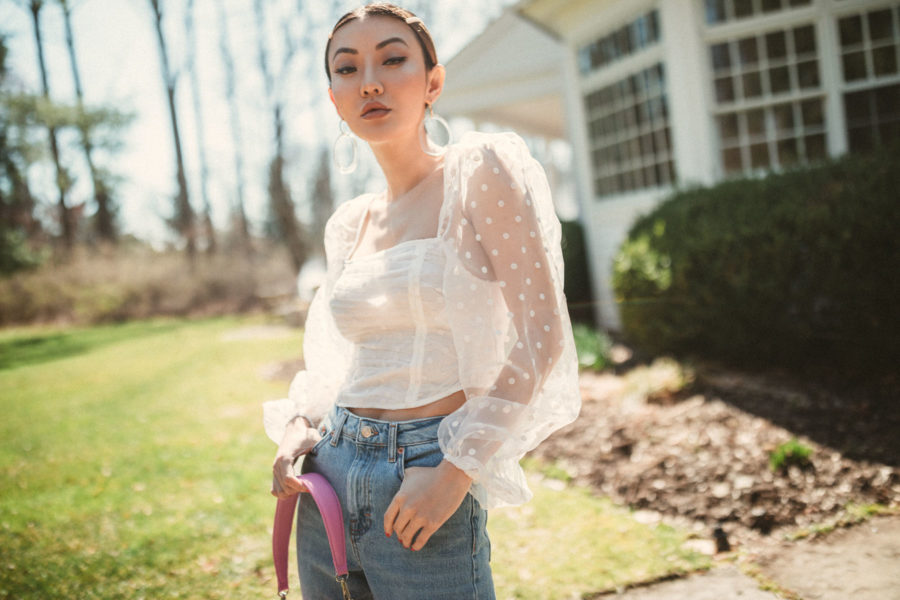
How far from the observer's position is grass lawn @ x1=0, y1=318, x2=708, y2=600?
118 inches

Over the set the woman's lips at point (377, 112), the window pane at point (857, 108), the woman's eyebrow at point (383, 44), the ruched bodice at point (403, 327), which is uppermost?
the window pane at point (857, 108)

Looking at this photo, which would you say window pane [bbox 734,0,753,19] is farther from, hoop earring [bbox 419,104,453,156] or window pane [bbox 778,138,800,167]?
hoop earring [bbox 419,104,453,156]

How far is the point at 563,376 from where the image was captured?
139 cm

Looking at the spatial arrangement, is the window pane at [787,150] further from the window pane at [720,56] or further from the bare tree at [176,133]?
the bare tree at [176,133]

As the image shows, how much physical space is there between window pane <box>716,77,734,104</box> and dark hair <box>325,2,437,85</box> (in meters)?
6.38

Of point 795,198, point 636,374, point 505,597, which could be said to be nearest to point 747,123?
point 795,198

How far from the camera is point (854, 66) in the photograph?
632cm

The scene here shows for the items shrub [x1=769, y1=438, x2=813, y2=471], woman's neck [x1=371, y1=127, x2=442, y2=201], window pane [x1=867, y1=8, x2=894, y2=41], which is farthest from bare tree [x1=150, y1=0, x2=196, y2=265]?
woman's neck [x1=371, y1=127, x2=442, y2=201]

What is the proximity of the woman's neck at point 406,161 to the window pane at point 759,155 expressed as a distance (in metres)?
6.26

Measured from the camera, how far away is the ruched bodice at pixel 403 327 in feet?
4.47

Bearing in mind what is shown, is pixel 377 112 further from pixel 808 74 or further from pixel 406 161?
pixel 808 74

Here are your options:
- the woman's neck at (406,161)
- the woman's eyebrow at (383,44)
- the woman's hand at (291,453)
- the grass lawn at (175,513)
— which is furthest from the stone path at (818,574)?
the woman's eyebrow at (383,44)

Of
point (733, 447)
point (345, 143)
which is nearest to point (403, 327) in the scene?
point (345, 143)

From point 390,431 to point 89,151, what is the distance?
79.7 feet
